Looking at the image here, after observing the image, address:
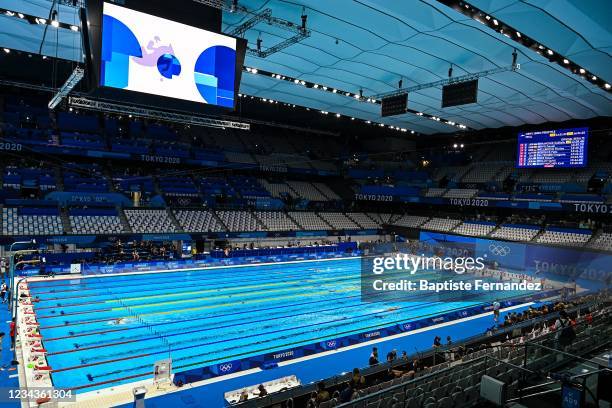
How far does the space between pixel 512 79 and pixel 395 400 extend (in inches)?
657

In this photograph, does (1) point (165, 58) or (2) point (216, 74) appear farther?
(2) point (216, 74)

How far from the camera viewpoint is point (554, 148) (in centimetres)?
2491

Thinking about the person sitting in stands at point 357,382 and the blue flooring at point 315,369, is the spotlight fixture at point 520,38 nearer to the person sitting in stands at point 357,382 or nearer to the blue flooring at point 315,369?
the person sitting in stands at point 357,382

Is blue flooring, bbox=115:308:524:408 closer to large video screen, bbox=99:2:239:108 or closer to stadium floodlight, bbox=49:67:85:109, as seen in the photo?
large video screen, bbox=99:2:239:108

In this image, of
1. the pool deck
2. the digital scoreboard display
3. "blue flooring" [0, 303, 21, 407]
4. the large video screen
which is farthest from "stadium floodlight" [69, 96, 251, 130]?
the digital scoreboard display

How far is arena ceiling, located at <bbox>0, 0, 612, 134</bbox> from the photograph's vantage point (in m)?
11.9

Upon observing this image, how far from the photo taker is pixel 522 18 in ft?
39.0

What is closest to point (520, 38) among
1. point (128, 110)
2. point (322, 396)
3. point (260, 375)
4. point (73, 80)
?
point (322, 396)

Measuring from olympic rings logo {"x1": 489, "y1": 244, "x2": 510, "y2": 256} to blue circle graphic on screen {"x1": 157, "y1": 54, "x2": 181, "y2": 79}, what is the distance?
24.2m

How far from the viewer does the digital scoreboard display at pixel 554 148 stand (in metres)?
23.7

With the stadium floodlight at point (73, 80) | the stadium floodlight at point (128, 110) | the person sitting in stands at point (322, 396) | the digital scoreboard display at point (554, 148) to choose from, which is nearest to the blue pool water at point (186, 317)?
the person sitting in stands at point (322, 396)

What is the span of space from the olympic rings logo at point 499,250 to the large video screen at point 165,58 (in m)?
22.7

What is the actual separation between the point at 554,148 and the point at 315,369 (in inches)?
883

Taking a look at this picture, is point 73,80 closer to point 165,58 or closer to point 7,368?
point 165,58
